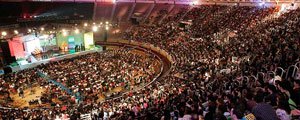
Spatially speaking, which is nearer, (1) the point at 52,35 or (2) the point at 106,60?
(2) the point at 106,60

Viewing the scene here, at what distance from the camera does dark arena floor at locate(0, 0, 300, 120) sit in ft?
35.2

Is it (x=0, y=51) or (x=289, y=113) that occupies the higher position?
(x=289, y=113)

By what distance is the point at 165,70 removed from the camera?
36438mm

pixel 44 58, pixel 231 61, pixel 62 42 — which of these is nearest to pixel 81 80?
pixel 44 58

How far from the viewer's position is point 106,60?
39.1 metres

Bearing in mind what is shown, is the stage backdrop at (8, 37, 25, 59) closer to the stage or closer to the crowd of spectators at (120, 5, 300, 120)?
the stage

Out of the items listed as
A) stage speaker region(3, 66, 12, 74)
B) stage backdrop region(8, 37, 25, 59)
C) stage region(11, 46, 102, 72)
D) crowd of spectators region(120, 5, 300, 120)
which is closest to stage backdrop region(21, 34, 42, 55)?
stage backdrop region(8, 37, 25, 59)

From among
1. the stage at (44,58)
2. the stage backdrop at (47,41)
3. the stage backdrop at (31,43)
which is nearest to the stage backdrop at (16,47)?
the stage backdrop at (31,43)

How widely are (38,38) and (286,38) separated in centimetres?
3438

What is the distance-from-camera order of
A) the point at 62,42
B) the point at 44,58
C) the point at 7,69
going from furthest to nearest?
the point at 62,42, the point at 44,58, the point at 7,69

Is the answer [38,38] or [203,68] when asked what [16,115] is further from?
[38,38]

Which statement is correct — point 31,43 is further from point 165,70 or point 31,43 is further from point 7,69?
point 165,70

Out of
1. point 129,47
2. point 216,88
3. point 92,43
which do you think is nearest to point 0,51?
point 92,43

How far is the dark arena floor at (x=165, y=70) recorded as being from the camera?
1073cm
